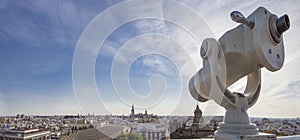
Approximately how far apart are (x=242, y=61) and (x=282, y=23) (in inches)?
22.2

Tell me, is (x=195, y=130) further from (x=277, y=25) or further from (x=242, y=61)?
(x=277, y=25)

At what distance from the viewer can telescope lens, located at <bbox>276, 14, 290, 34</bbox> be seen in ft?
7.57

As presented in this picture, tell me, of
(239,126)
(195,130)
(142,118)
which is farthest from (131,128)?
(195,130)

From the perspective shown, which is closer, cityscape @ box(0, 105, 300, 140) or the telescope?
the telescope

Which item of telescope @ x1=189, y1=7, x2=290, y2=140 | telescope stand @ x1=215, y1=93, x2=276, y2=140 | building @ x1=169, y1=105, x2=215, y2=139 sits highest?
telescope @ x1=189, y1=7, x2=290, y2=140

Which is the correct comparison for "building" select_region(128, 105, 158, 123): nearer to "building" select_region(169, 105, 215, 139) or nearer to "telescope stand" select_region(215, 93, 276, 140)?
"building" select_region(169, 105, 215, 139)

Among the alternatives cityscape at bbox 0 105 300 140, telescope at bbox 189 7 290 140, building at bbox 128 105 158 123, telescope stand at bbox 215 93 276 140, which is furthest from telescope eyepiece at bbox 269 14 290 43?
building at bbox 128 105 158 123

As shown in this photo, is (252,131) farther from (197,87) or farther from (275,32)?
(275,32)

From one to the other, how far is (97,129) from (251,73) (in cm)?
201

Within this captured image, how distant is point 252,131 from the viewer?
92.9 inches

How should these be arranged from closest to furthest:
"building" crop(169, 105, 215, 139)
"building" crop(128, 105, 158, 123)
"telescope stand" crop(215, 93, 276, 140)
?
"telescope stand" crop(215, 93, 276, 140)
"building" crop(128, 105, 158, 123)
"building" crop(169, 105, 215, 139)

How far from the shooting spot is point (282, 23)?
2328 mm

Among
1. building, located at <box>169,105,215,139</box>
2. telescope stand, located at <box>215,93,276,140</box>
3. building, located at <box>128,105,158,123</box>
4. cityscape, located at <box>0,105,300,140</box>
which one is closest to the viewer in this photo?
telescope stand, located at <box>215,93,276,140</box>

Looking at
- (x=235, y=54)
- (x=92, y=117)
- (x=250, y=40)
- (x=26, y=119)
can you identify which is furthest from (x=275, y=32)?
(x=26, y=119)
